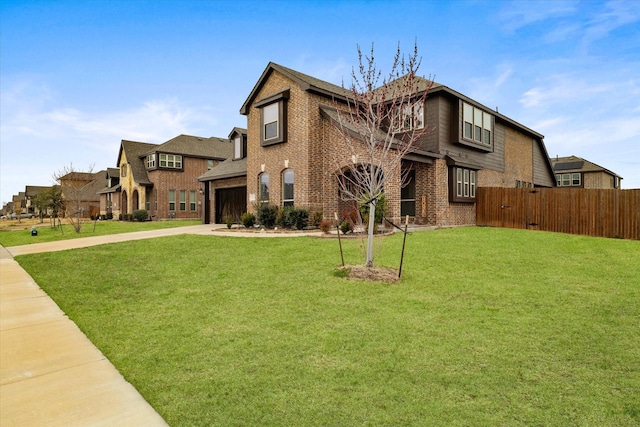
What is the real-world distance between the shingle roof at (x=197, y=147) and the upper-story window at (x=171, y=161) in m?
0.45

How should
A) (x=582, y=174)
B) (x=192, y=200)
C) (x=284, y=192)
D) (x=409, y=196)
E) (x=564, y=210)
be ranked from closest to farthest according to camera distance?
(x=564, y=210), (x=284, y=192), (x=409, y=196), (x=192, y=200), (x=582, y=174)

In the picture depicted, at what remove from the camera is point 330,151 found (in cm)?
1692

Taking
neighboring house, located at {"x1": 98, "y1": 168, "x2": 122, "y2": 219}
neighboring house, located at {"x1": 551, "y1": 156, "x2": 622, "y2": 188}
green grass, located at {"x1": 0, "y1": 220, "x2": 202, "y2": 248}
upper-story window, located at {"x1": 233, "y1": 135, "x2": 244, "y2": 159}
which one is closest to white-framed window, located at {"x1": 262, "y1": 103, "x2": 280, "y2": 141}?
upper-story window, located at {"x1": 233, "y1": 135, "x2": 244, "y2": 159}

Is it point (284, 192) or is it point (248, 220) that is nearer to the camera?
point (248, 220)

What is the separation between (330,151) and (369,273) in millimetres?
10632

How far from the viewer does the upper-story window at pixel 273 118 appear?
1775 cm

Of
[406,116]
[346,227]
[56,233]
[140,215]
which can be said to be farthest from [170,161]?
[406,116]

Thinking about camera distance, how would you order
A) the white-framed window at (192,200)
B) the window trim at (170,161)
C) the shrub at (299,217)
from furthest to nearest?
the white-framed window at (192,200)
the window trim at (170,161)
the shrub at (299,217)

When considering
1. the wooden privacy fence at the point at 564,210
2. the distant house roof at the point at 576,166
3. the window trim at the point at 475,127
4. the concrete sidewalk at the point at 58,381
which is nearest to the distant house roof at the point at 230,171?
the window trim at the point at 475,127

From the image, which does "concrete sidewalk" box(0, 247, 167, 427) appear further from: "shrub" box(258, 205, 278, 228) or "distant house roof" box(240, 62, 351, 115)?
"distant house roof" box(240, 62, 351, 115)

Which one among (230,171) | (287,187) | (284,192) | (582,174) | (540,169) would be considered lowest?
(284,192)

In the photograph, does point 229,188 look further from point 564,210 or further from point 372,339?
point 372,339

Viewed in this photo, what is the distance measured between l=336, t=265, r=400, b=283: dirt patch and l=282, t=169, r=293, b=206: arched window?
34.1 feet

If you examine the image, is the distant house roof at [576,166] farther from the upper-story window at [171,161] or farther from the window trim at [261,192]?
the upper-story window at [171,161]
